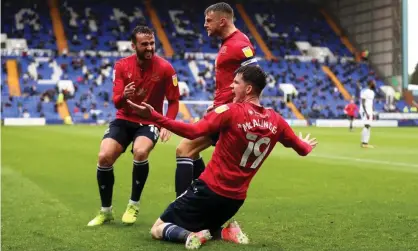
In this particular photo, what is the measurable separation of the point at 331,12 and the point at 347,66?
940cm

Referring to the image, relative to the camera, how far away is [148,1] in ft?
198

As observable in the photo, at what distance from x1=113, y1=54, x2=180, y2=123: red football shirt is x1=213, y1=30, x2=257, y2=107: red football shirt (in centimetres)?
63

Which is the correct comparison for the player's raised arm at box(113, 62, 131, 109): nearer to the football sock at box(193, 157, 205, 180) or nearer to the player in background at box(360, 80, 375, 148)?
the football sock at box(193, 157, 205, 180)

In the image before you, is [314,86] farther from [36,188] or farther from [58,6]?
[36,188]

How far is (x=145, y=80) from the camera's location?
7.00m

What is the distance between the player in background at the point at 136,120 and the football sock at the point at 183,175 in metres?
0.54

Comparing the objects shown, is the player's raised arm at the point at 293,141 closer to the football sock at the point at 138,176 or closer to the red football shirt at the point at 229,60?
the red football shirt at the point at 229,60

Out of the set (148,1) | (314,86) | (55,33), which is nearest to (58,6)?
(55,33)

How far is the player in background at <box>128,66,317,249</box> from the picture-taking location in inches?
205

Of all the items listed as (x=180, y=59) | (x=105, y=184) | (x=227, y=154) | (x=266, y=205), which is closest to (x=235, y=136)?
(x=227, y=154)

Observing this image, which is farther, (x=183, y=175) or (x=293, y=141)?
(x=183, y=175)

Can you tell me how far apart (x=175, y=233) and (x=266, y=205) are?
2.89m

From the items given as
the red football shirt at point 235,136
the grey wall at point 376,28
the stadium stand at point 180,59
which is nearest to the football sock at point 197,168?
the red football shirt at point 235,136

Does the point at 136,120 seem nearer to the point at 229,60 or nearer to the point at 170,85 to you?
the point at 170,85
